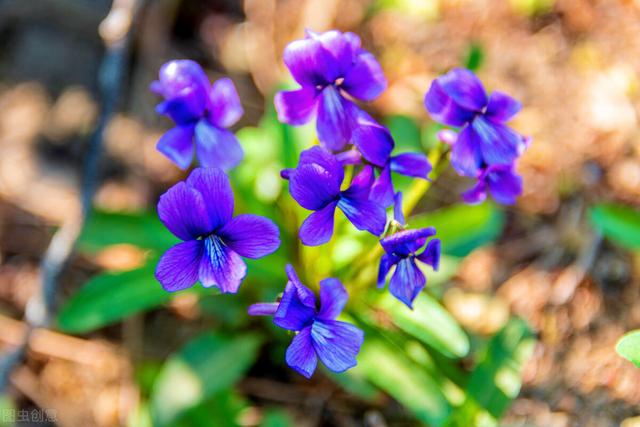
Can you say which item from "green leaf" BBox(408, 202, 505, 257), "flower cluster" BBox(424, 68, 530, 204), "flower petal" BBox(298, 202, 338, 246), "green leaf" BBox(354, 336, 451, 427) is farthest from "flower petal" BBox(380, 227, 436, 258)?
"green leaf" BBox(408, 202, 505, 257)

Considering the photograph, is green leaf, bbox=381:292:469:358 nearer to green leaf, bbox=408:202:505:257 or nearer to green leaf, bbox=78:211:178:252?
green leaf, bbox=408:202:505:257

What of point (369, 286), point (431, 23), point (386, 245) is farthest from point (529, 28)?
point (386, 245)

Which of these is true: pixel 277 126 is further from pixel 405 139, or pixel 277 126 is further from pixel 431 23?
pixel 431 23

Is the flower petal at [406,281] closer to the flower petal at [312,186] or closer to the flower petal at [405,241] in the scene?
the flower petal at [405,241]

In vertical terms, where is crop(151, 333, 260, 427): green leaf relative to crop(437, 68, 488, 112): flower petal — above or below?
below

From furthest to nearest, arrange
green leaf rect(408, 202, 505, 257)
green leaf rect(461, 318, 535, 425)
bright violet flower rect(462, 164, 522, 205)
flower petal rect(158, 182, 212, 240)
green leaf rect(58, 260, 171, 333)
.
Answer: green leaf rect(408, 202, 505, 257)
green leaf rect(58, 260, 171, 333)
green leaf rect(461, 318, 535, 425)
bright violet flower rect(462, 164, 522, 205)
flower petal rect(158, 182, 212, 240)

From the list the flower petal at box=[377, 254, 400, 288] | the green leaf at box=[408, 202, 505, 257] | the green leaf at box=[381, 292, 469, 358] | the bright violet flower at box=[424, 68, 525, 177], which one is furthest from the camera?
the green leaf at box=[408, 202, 505, 257]

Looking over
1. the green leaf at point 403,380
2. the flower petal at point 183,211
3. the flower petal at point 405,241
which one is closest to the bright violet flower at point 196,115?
the flower petal at point 183,211
